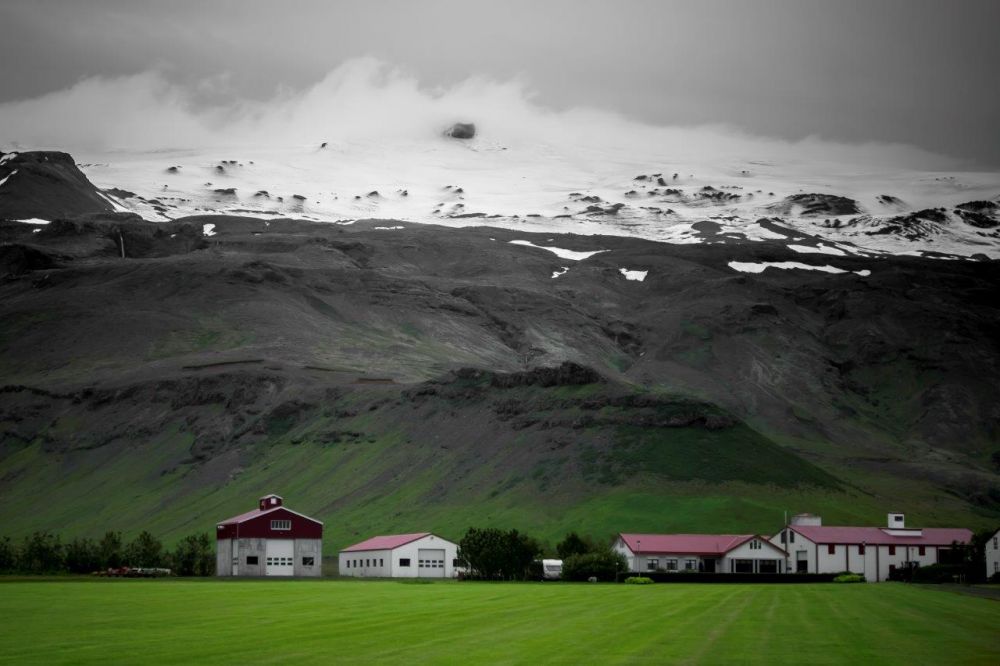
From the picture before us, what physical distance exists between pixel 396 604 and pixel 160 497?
114658 millimetres

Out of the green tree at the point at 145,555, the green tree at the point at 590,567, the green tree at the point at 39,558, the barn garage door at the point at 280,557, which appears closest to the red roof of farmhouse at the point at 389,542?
the barn garage door at the point at 280,557

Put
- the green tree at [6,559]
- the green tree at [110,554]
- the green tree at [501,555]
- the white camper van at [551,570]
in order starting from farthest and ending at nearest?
the green tree at [110,554]
the green tree at [6,559]
the green tree at [501,555]
the white camper van at [551,570]

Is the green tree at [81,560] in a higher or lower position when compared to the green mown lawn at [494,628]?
lower

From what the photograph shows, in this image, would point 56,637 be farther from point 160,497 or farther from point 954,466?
point 954,466

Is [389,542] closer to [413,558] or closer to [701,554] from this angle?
[413,558]

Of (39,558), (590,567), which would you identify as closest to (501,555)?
(590,567)

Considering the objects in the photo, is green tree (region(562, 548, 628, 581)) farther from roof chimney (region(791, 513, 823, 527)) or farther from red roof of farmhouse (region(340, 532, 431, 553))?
roof chimney (region(791, 513, 823, 527))

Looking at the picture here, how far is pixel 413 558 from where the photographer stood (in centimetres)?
11262

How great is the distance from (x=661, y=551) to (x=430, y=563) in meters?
20.8

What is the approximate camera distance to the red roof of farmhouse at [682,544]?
10950 centimetres

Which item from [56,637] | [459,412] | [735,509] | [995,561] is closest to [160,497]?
[459,412]

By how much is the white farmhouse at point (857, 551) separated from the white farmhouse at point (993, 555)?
14.3 m

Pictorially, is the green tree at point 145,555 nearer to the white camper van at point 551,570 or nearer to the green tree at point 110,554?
the green tree at point 110,554

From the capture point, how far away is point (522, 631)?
42.8 meters
